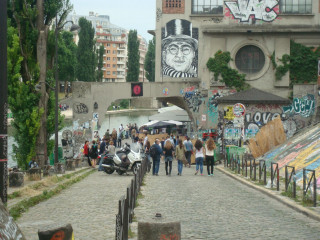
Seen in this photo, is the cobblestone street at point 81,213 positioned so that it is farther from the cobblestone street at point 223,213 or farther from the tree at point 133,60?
the tree at point 133,60

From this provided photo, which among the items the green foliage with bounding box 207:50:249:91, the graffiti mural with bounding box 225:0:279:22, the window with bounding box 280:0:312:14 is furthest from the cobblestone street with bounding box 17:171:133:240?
the window with bounding box 280:0:312:14

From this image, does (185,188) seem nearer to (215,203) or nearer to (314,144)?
(215,203)

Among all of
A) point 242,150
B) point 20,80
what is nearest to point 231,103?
point 242,150

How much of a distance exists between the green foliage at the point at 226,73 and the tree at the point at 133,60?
72.5 meters

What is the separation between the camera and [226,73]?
136 feet

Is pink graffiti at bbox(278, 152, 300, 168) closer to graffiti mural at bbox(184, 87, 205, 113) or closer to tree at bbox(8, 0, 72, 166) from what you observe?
tree at bbox(8, 0, 72, 166)

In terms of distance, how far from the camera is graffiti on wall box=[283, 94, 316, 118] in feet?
127

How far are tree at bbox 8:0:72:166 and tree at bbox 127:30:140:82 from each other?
88.9 metres

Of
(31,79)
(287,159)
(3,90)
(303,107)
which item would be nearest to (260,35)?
(303,107)

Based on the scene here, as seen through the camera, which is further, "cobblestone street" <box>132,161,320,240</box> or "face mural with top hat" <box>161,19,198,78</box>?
"face mural with top hat" <box>161,19,198,78</box>

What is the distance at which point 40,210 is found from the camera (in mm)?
13742

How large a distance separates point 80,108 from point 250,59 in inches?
476

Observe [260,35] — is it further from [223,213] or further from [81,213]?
[81,213]

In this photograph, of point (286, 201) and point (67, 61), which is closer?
point (286, 201)
